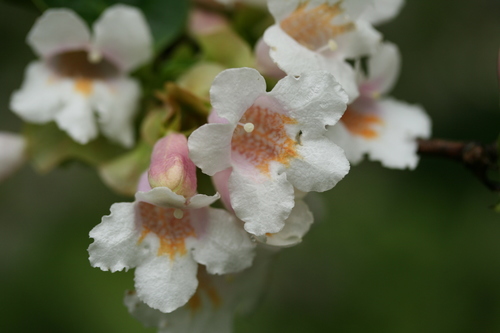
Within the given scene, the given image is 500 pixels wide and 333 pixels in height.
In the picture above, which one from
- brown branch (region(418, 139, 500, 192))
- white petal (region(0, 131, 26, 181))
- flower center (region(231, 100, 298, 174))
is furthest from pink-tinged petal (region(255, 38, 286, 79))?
white petal (region(0, 131, 26, 181))

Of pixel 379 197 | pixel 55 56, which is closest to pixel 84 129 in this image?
pixel 55 56

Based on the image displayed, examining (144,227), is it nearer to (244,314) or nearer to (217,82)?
(217,82)

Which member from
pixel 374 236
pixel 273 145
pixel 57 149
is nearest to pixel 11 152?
pixel 57 149

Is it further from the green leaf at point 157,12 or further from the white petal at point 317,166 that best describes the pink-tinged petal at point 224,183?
the green leaf at point 157,12

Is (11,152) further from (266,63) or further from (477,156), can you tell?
(477,156)

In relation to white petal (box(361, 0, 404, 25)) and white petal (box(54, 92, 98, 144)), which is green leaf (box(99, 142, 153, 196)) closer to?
white petal (box(54, 92, 98, 144))

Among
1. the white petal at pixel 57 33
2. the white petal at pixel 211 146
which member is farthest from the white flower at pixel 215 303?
the white petal at pixel 57 33
